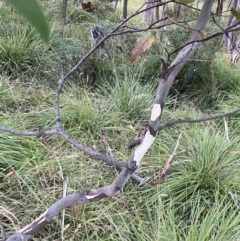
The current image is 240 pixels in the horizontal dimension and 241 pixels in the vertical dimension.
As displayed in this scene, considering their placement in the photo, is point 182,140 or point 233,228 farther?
point 182,140

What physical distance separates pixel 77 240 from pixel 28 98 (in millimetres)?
1003

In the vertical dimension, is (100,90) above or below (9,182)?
above

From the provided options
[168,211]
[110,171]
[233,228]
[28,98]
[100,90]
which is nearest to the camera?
[233,228]

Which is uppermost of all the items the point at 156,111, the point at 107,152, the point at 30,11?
the point at 30,11

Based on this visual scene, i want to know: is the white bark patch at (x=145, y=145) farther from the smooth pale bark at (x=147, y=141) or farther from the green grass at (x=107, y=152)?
the green grass at (x=107, y=152)

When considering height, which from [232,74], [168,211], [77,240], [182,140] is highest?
[232,74]

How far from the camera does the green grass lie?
1.21 meters

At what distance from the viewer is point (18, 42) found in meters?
2.41

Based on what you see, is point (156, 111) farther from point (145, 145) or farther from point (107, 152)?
point (107, 152)

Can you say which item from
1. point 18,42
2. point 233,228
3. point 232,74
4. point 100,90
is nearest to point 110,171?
point 233,228

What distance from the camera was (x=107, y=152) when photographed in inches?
63.4

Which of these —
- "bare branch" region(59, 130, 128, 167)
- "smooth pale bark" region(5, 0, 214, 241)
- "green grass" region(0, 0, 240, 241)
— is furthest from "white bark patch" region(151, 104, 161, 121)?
"green grass" region(0, 0, 240, 241)

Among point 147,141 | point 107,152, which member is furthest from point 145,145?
point 107,152

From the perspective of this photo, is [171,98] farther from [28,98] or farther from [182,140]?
[28,98]
